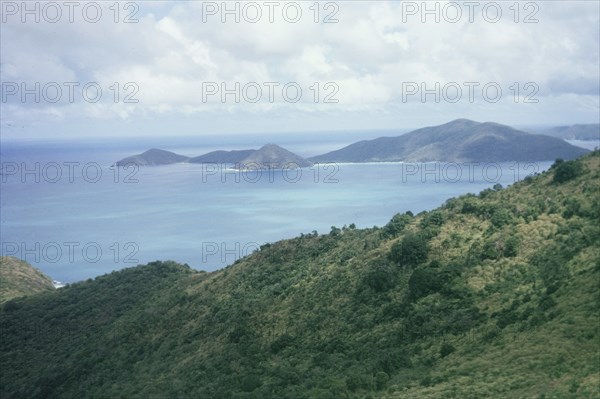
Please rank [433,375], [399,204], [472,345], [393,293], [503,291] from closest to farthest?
[433,375] < [472,345] < [503,291] < [393,293] < [399,204]

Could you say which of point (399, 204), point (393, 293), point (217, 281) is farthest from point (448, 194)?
point (393, 293)

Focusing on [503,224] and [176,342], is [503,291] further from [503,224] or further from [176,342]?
[176,342]

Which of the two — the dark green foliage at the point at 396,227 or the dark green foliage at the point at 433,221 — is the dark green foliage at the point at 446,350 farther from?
the dark green foliage at the point at 396,227

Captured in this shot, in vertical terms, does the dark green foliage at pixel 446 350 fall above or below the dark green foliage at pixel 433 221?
below

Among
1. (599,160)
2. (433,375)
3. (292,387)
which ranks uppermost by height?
(599,160)

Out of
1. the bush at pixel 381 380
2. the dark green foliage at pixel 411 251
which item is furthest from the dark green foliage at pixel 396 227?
the bush at pixel 381 380

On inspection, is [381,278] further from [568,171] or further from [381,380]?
[568,171]
